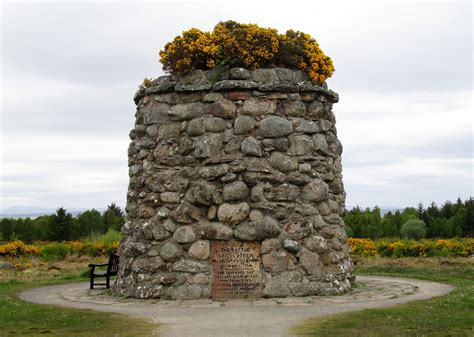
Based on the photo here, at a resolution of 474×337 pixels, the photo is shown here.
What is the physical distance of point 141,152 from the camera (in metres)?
11.7

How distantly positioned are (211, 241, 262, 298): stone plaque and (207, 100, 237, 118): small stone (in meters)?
2.34

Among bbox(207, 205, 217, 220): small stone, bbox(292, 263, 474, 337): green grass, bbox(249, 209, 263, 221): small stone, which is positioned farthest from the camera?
bbox(207, 205, 217, 220): small stone

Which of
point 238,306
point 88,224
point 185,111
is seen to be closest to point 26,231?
point 88,224

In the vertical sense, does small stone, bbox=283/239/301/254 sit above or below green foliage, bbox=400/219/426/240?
below

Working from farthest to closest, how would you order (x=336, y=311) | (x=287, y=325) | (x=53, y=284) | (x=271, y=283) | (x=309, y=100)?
(x=53, y=284) < (x=309, y=100) < (x=271, y=283) < (x=336, y=311) < (x=287, y=325)

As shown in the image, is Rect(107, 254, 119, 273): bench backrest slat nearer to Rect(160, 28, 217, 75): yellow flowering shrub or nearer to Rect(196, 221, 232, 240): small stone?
Rect(196, 221, 232, 240): small stone

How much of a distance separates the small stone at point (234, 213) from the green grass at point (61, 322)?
2691 millimetres

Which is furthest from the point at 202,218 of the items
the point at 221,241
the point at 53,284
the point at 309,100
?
the point at 53,284

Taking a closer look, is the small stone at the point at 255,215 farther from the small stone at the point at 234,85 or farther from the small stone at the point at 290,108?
the small stone at the point at 234,85

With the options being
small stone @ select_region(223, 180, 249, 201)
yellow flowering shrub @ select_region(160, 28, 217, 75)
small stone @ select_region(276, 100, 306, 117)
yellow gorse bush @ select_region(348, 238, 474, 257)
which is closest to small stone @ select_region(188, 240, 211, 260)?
small stone @ select_region(223, 180, 249, 201)

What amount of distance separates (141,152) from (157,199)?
1.10m

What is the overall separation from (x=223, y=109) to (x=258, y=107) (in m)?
0.65

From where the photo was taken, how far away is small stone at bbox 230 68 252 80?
1123 cm

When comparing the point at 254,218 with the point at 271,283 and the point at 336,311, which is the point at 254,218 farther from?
the point at 336,311
